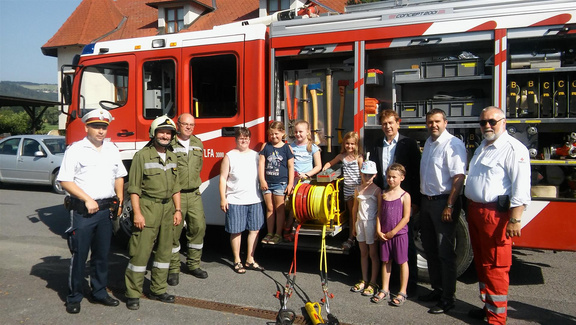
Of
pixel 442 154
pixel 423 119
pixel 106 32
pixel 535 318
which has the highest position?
pixel 106 32

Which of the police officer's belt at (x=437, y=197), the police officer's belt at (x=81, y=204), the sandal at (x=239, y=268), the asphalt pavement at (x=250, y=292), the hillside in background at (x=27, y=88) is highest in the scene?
the hillside in background at (x=27, y=88)

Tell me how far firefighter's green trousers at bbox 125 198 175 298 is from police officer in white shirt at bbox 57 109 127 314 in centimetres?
28

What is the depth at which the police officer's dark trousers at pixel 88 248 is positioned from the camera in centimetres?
484

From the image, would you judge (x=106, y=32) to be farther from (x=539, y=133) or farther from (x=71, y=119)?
(x=539, y=133)

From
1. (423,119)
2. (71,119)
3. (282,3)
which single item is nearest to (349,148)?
(423,119)

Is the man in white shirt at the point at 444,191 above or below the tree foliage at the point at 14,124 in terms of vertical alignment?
below

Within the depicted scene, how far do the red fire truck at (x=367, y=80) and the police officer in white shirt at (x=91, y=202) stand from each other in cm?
176

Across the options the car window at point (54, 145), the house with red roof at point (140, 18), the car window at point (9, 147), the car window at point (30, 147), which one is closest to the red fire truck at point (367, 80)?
the car window at point (54, 145)

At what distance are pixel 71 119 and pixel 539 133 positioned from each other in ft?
20.0

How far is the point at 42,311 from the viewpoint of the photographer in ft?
15.9

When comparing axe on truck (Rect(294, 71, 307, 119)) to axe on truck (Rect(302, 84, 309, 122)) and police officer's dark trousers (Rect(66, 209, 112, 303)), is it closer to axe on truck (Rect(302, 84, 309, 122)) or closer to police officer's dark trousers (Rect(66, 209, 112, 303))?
axe on truck (Rect(302, 84, 309, 122))

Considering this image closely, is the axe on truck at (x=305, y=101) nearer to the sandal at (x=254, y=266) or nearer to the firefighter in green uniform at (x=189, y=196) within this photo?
the firefighter in green uniform at (x=189, y=196)

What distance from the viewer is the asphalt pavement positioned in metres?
4.70

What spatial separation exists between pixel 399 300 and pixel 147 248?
2.50 meters
